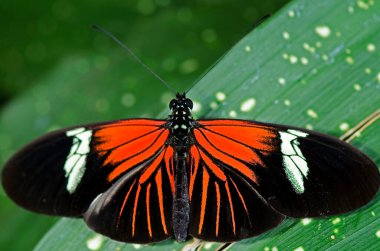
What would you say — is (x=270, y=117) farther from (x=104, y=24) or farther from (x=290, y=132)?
(x=104, y=24)

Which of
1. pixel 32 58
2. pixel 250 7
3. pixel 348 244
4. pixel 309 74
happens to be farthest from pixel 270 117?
pixel 32 58

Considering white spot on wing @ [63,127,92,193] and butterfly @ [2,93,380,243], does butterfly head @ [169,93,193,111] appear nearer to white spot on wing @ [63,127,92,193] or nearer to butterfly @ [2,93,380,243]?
butterfly @ [2,93,380,243]

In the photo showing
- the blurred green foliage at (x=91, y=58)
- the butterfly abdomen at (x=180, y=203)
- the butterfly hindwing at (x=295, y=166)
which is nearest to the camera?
the butterfly hindwing at (x=295, y=166)

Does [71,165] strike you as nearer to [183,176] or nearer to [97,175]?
[97,175]

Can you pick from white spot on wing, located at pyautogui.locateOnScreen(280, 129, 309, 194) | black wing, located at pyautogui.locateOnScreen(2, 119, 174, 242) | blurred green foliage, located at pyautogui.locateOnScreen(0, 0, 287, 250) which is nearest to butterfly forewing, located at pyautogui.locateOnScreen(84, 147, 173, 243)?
black wing, located at pyautogui.locateOnScreen(2, 119, 174, 242)

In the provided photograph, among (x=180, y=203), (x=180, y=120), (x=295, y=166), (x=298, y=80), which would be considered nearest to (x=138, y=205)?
(x=180, y=203)

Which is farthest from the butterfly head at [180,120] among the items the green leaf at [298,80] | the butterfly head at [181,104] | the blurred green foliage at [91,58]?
the blurred green foliage at [91,58]

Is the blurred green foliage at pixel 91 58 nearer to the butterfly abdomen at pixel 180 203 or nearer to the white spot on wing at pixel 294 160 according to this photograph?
the butterfly abdomen at pixel 180 203
